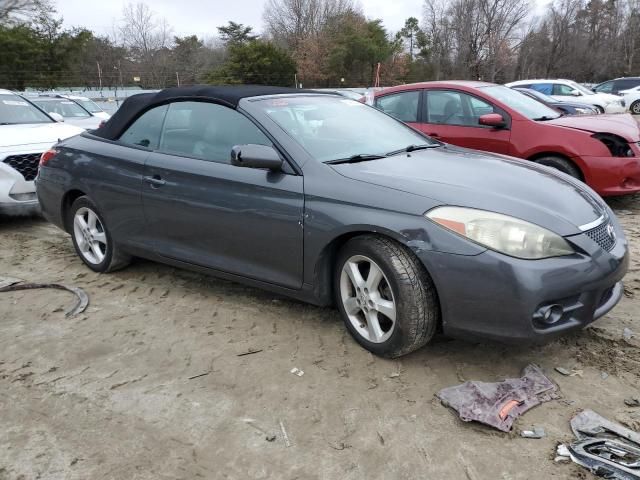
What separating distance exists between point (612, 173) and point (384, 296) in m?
4.00

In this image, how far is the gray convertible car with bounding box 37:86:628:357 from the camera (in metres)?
2.56

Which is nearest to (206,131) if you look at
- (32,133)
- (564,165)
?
(32,133)

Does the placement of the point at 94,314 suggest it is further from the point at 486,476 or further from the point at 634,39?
the point at 634,39

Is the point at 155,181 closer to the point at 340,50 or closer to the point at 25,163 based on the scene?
the point at 25,163

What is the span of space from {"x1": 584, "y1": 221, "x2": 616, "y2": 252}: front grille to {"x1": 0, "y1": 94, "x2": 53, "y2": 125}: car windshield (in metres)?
6.87

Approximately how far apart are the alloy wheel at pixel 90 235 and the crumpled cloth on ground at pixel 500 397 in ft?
10.1

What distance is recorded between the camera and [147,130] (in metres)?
4.02

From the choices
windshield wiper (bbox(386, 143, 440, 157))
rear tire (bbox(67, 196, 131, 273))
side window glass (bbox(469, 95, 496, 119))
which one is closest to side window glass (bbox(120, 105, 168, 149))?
rear tire (bbox(67, 196, 131, 273))

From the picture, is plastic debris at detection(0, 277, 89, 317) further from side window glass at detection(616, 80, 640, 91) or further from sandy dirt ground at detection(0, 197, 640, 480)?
side window glass at detection(616, 80, 640, 91)

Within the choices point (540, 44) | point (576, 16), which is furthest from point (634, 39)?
point (540, 44)

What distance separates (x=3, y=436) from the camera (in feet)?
8.12

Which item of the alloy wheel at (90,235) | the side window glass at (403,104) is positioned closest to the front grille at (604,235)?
the alloy wheel at (90,235)

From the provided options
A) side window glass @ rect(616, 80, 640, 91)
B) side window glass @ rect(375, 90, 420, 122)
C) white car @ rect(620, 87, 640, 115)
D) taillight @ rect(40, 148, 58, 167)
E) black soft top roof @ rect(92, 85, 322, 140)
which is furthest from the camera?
side window glass @ rect(616, 80, 640, 91)

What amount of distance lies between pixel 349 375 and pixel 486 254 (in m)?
0.96
